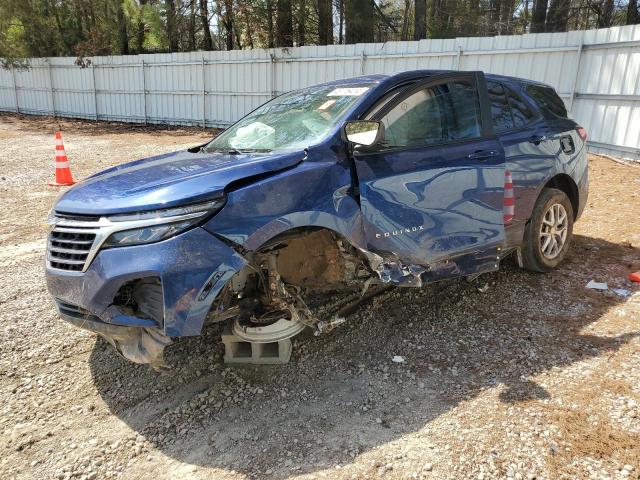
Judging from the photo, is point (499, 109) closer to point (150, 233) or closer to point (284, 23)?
point (150, 233)

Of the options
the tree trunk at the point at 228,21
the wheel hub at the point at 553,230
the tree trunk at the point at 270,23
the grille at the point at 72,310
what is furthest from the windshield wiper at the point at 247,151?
the tree trunk at the point at 228,21

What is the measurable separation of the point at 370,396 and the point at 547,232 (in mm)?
2676

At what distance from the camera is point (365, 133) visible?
3.12 meters

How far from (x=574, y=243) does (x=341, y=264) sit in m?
3.69

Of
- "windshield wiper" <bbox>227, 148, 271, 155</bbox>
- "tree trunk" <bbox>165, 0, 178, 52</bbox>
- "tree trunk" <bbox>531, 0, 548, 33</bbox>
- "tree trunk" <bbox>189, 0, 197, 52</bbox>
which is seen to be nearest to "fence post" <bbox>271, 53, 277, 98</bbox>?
"tree trunk" <bbox>189, 0, 197, 52</bbox>

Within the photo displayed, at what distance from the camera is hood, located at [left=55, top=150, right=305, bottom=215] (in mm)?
2689

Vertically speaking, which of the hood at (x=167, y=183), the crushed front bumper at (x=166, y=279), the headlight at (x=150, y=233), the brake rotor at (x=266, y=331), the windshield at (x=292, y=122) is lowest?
the brake rotor at (x=266, y=331)

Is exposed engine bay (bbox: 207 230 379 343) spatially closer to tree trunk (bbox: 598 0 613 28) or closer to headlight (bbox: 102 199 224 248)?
headlight (bbox: 102 199 224 248)

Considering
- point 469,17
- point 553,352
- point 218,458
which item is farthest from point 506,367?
point 469,17

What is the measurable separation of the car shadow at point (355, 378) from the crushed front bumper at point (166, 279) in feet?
1.86

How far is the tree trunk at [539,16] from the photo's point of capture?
2012 centimetres

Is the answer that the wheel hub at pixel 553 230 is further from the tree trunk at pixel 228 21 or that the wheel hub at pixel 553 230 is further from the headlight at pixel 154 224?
the tree trunk at pixel 228 21

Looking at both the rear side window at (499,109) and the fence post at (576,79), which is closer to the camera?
the rear side window at (499,109)

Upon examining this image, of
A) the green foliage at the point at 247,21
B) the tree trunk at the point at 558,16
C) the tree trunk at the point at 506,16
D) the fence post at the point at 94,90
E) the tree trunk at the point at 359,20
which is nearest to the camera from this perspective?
the tree trunk at the point at 359,20
